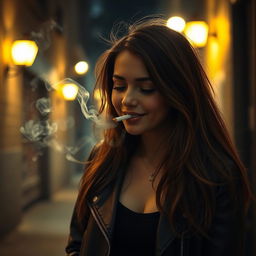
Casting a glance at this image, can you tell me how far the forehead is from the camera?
1821 mm

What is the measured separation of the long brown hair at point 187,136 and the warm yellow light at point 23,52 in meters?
4.98

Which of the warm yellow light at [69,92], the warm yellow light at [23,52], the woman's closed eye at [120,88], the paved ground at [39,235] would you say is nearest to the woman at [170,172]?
the woman's closed eye at [120,88]

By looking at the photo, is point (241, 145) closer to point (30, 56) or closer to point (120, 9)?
point (30, 56)

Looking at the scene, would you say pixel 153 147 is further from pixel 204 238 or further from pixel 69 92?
pixel 69 92

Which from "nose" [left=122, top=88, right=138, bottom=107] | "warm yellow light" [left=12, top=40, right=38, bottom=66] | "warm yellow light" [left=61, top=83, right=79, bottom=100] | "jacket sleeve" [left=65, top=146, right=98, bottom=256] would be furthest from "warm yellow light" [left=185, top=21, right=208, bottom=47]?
"nose" [left=122, top=88, right=138, bottom=107]

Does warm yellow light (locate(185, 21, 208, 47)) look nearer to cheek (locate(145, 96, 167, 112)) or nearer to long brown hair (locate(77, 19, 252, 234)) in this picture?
long brown hair (locate(77, 19, 252, 234))

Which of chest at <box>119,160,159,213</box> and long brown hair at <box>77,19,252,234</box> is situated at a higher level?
long brown hair at <box>77,19,252,234</box>

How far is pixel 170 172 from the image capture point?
1861 millimetres

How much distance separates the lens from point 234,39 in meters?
5.95

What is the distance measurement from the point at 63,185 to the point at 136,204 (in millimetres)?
12737

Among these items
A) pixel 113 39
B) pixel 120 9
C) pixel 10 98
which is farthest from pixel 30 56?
pixel 120 9

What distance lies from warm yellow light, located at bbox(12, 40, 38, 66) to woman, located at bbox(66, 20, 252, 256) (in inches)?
195

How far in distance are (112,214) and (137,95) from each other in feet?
1.52

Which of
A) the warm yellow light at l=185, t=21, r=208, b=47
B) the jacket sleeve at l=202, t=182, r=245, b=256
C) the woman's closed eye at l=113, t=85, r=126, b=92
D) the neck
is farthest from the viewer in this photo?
the warm yellow light at l=185, t=21, r=208, b=47
